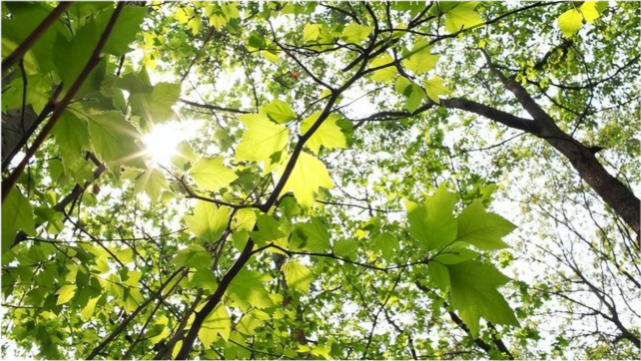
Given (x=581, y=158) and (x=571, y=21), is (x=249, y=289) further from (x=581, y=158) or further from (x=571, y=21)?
(x=581, y=158)

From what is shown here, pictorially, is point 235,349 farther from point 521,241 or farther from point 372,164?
point 521,241

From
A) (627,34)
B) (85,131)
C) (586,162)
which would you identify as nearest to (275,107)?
(85,131)

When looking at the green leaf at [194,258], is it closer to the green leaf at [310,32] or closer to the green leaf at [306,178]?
the green leaf at [306,178]

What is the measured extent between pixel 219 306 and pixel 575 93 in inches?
438

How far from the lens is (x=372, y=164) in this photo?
1170 centimetres

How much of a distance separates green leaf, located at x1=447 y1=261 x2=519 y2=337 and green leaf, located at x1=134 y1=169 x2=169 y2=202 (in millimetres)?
746

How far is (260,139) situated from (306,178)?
14cm

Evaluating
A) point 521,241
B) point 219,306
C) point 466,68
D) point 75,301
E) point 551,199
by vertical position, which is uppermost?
point 466,68

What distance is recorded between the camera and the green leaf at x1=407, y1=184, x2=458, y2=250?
27.2 inches

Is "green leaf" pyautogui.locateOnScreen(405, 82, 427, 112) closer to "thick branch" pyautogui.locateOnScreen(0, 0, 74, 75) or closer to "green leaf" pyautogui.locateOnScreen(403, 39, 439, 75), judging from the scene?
"green leaf" pyautogui.locateOnScreen(403, 39, 439, 75)

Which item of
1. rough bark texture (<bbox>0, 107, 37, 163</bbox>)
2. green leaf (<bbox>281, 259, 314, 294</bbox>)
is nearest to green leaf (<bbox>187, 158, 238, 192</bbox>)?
green leaf (<bbox>281, 259, 314, 294</bbox>)

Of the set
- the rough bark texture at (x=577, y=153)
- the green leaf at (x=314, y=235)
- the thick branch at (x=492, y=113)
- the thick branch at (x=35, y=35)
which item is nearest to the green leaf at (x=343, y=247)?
the green leaf at (x=314, y=235)

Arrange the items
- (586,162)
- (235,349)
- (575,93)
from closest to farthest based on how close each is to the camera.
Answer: (235,349) → (586,162) → (575,93)

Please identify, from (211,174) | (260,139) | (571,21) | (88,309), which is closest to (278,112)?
(260,139)
